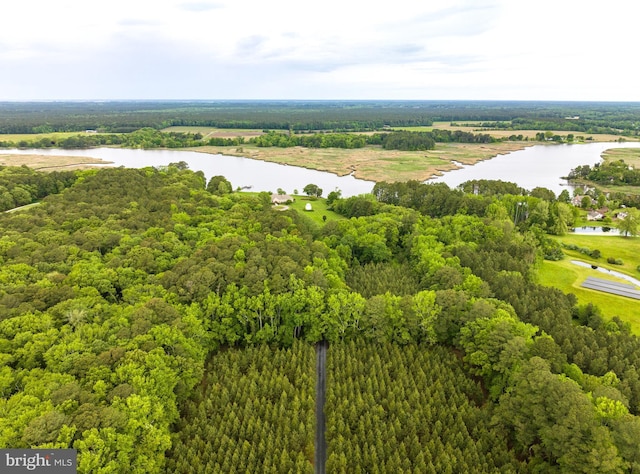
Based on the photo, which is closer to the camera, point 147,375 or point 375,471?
point 375,471

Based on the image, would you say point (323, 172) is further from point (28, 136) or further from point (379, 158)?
point (28, 136)

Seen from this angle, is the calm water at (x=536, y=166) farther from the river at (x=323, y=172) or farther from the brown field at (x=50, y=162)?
the brown field at (x=50, y=162)

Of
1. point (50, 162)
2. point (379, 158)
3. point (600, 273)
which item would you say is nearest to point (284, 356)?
point (600, 273)

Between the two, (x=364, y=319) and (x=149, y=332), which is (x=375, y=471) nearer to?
(x=364, y=319)

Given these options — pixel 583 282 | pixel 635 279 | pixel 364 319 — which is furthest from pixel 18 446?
pixel 635 279

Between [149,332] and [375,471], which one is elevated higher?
[149,332]
